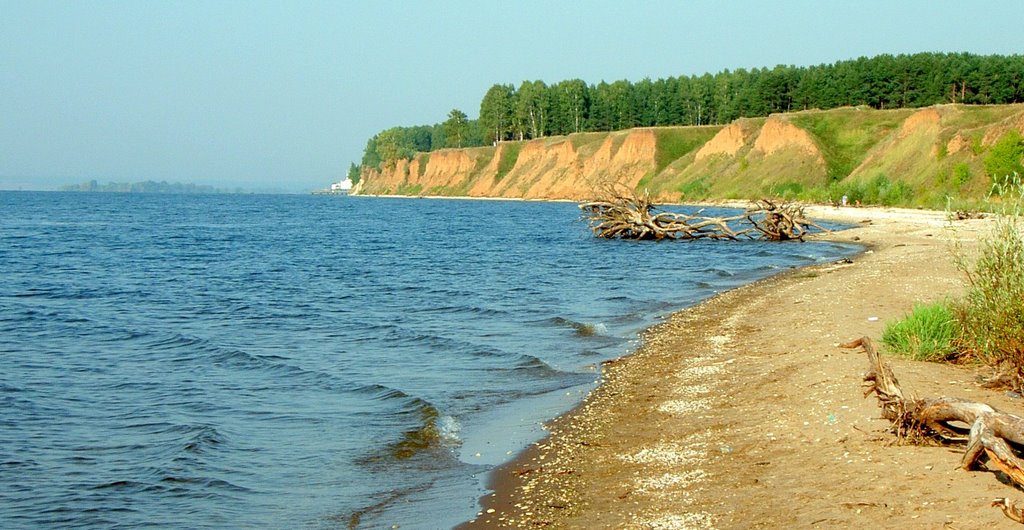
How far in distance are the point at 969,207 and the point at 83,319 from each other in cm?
4588

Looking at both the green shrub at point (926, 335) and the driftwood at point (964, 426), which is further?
the green shrub at point (926, 335)

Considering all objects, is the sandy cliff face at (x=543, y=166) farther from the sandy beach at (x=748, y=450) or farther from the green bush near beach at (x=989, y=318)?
the green bush near beach at (x=989, y=318)

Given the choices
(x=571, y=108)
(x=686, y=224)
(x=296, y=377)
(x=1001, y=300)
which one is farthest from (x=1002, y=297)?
(x=571, y=108)

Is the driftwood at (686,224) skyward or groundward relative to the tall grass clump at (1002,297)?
groundward

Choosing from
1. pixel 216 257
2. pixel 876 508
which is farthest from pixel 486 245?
pixel 876 508

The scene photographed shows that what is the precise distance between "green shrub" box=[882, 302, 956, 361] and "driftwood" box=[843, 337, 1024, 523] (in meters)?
2.92

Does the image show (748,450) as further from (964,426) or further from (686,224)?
(686,224)

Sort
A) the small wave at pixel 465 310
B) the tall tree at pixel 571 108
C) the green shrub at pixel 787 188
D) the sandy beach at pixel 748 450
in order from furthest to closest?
the tall tree at pixel 571 108 → the green shrub at pixel 787 188 → the small wave at pixel 465 310 → the sandy beach at pixel 748 450

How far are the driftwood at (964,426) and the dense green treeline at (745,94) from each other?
11585 cm

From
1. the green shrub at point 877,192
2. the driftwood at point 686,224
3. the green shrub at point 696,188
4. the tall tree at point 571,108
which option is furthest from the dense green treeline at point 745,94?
the driftwood at point 686,224

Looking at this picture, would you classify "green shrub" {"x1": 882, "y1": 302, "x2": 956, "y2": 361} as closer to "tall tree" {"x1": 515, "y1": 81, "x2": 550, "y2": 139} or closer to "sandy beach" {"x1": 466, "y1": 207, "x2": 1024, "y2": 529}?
"sandy beach" {"x1": 466, "y1": 207, "x2": 1024, "y2": 529}

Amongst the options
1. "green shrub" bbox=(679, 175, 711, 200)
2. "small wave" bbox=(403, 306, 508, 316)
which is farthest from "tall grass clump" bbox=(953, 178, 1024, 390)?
"green shrub" bbox=(679, 175, 711, 200)

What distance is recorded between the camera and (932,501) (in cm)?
711

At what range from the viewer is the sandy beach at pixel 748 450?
7.39 metres
